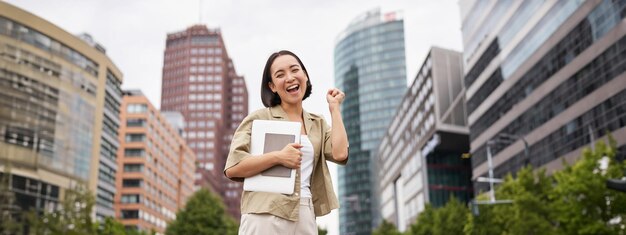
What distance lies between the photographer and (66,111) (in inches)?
2073

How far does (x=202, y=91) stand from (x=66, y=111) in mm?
124793

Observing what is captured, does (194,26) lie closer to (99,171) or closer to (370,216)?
(370,216)

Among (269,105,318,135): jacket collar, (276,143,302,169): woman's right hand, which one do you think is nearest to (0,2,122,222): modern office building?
(269,105,318,135): jacket collar

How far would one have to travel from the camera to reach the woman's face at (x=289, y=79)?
3838 mm

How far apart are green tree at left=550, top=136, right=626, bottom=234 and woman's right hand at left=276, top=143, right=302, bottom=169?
24.7 meters

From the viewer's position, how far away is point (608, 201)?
27.7m

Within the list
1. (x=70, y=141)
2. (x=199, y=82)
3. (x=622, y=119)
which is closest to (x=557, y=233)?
(x=622, y=119)

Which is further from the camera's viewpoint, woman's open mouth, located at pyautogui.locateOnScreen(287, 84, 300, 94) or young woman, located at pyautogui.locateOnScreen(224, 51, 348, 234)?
woman's open mouth, located at pyautogui.locateOnScreen(287, 84, 300, 94)

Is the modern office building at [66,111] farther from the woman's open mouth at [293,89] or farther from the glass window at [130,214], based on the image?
the woman's open mouth at [293,89]

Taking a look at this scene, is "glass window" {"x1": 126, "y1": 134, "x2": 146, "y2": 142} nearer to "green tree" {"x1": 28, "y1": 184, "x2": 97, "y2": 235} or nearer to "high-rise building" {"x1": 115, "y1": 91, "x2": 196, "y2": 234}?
"high-rise building" {"x1": 115, "y1": 91, "x2": 196, "y2": 234}

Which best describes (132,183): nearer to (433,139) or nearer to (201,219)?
(433,139)

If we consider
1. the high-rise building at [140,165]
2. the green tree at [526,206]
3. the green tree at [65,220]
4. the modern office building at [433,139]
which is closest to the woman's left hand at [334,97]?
the green tree at [65,220]

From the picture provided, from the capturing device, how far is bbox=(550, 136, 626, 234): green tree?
26.1 metres

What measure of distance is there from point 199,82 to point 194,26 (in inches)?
631
